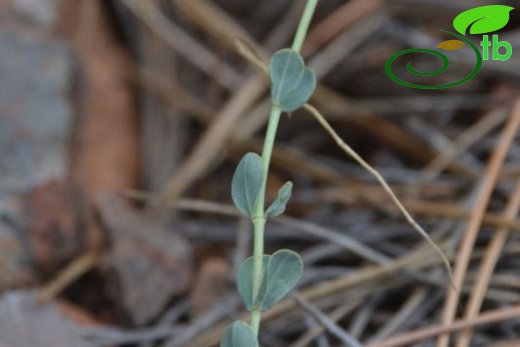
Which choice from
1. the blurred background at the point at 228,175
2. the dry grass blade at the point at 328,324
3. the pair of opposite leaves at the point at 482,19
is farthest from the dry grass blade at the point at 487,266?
the pair of opposite leaves at the point at 482,19

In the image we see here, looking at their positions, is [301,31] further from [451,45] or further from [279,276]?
[451,45]

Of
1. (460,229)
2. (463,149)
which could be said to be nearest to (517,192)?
(460,229)

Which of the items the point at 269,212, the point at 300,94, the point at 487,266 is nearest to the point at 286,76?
the point at 300,94

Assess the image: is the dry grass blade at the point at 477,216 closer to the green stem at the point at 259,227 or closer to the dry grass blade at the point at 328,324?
the dry grass blade at the point at 328,324

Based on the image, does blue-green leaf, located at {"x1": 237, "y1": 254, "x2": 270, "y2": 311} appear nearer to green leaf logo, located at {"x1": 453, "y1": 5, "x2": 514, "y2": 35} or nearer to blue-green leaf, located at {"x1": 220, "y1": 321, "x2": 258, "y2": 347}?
blue-green leaf, located at {"x1": 220, "y1": 321, "x2": 258, "y2": 347}

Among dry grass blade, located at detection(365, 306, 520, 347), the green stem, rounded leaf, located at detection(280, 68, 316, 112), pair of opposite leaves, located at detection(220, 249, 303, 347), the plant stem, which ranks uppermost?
the plant stem

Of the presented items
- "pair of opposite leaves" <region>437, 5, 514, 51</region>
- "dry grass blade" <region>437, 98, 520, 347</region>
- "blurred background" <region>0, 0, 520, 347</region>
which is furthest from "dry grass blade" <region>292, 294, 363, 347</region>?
"pair of opposite leaves" <region>437, 5, 514, 51</region>

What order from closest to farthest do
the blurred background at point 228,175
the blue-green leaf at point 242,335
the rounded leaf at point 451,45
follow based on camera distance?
the blue-green leaf at point 242,335 → the blurred background at point 228,175 → the rounded leaf at point 451,45
